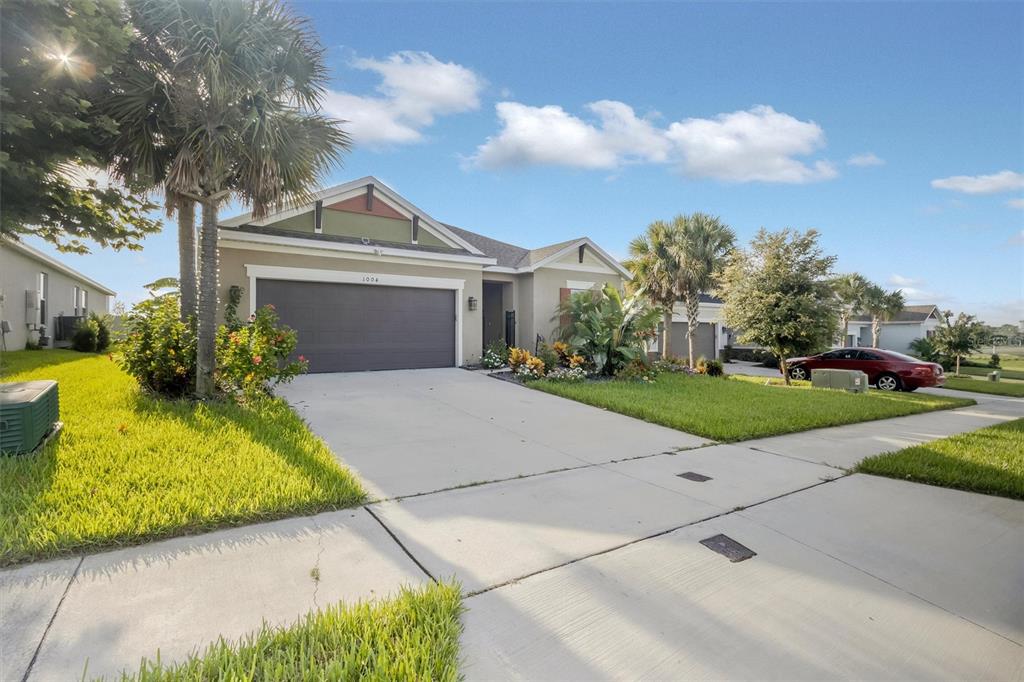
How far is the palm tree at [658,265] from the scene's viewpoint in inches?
711

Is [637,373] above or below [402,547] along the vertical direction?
above

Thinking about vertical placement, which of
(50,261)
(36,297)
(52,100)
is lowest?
(36,297)

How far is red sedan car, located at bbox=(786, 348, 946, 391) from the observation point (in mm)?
13251

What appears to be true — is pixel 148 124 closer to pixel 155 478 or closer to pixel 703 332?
pixel 155 478

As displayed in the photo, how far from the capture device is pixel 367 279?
11.1 meters

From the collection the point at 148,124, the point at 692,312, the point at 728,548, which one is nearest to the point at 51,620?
the point at 728,548

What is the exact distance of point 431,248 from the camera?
12344 mm

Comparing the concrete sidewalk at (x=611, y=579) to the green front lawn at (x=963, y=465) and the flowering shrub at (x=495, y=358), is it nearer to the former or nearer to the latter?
the green front lawn at (x=963, y=465)

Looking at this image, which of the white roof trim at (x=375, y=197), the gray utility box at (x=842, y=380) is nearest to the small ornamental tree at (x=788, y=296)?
the gray utility box at (x=842, y=380)

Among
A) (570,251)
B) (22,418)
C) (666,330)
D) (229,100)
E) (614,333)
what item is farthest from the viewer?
(666,330)

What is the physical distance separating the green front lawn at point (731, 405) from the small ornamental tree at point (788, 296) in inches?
116

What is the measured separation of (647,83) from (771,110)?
2.93m

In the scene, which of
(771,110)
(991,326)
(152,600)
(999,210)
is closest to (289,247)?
(152,600)

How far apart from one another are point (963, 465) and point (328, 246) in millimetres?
11827
